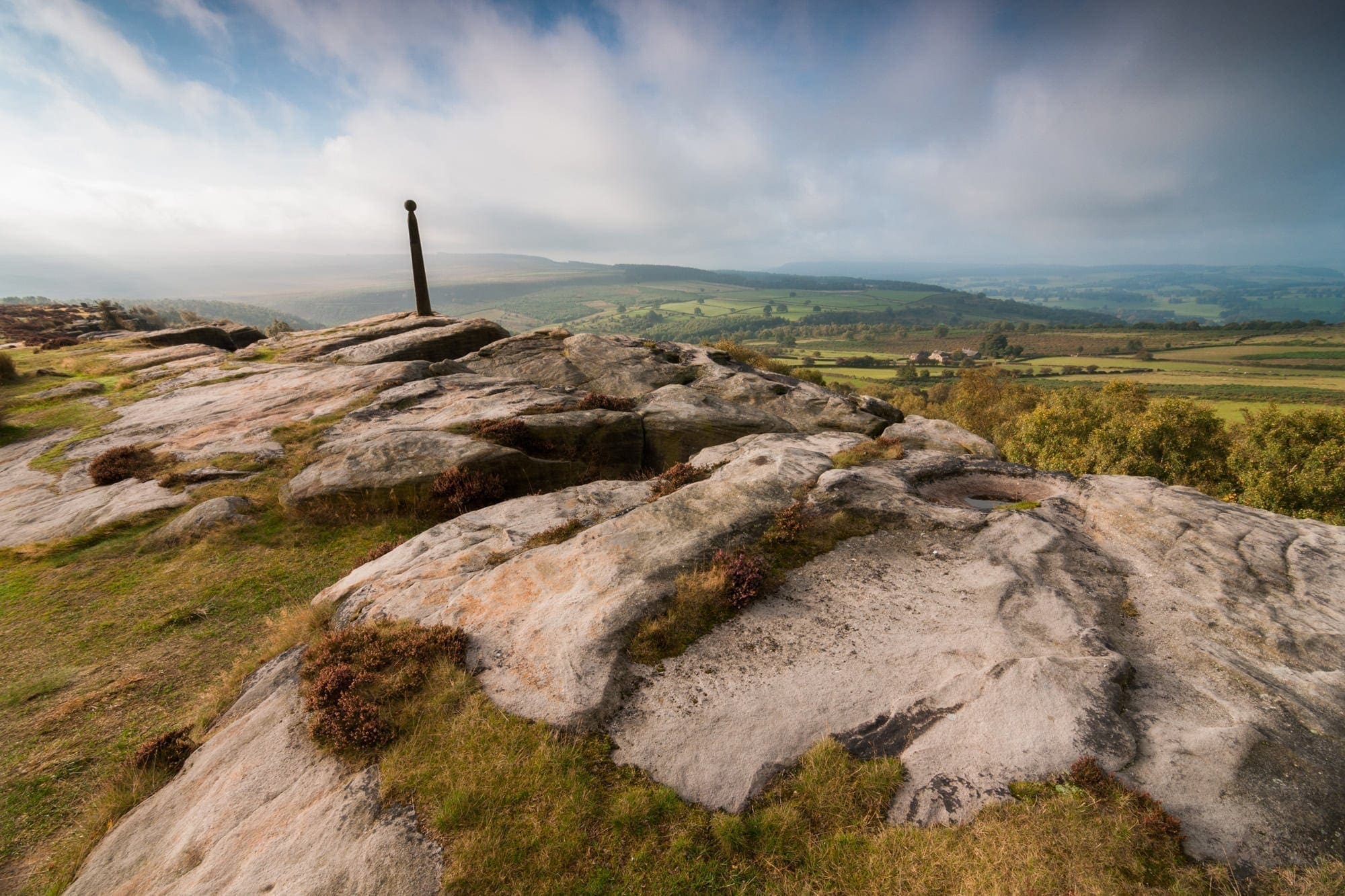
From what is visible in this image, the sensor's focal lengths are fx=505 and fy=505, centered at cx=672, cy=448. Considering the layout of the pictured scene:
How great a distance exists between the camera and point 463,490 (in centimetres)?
1806

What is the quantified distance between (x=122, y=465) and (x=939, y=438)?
1475 inches

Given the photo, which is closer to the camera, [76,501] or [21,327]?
[76,501]

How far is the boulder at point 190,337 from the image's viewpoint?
159 ft

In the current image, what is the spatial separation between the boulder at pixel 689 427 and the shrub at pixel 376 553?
430 inches

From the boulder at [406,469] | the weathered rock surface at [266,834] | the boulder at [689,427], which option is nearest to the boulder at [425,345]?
the boulder at [406,469]

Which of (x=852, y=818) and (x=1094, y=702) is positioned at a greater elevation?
(x=1094, y=702)

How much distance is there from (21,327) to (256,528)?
9667cm

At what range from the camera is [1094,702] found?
823cm

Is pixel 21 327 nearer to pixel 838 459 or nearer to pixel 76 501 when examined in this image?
pixel 76 501

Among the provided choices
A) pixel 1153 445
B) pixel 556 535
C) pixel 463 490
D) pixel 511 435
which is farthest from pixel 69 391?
pixel 1153 445

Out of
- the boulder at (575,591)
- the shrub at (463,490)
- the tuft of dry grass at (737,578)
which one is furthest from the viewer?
the shrub at (463,490)

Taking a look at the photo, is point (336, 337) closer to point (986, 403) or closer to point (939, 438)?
point (939, 438)

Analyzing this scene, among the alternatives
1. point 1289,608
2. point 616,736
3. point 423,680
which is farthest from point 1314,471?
point 423,680

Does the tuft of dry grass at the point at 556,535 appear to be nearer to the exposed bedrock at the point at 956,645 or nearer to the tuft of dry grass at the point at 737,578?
the exposed bedrock at the point at 956,645
